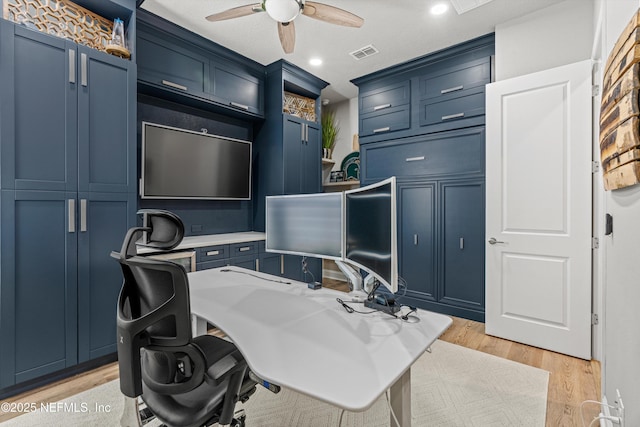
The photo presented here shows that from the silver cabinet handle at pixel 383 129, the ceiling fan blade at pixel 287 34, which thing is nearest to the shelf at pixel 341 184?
the silver cabinet handle at pixel 383 129

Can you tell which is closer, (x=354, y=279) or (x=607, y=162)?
(x=607, y=162)

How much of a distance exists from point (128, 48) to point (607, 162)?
10.5ft

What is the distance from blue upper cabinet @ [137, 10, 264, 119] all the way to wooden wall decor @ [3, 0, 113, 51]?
34 cm

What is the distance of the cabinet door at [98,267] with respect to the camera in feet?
6.95

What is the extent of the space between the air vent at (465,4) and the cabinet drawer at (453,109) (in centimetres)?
79

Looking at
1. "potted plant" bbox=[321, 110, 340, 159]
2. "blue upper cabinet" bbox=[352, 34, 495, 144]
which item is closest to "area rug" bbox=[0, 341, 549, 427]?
"blue upper cabinet" bbox=[352, 34, 495, 144]

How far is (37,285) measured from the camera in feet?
6.38

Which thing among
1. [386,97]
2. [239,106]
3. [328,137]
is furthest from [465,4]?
[328,137]

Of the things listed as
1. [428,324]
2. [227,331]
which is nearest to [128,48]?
[227,331]

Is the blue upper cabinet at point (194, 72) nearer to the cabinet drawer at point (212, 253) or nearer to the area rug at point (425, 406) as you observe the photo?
the cabinet drawer at point (212, 253)

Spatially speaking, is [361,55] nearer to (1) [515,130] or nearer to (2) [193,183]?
(1) [515,130]

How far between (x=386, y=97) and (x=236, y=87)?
1800 millimetres

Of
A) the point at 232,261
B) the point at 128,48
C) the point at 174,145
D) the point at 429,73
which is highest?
the point at 429,73

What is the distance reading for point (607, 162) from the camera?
1315 millimetres
